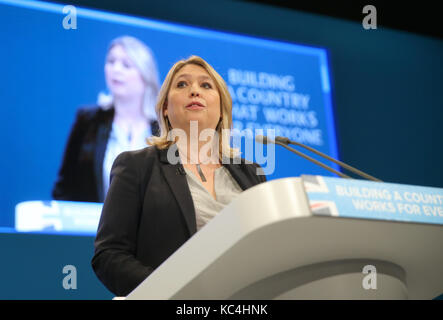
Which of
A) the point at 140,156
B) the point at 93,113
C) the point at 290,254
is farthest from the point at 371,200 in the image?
the point at 93,113

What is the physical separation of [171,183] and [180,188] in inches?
1.3

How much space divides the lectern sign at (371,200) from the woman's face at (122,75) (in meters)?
2.60

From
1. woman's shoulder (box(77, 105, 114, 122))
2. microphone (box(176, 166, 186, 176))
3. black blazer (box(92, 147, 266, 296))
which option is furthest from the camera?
woman's shoulder (box(77, 105, 114, 122))

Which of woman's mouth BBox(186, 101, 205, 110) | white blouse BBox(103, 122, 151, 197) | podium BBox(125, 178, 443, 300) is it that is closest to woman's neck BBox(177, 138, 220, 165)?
woman's mouth BBox(186, 101, 205, 110)

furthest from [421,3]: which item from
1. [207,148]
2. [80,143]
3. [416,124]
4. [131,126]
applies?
[207,148]

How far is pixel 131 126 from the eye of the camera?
343 cm

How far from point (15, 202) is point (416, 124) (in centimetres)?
302

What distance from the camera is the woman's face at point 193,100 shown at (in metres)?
1.87

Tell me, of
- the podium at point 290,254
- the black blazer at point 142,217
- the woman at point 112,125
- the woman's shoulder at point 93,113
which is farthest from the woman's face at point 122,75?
the podium at point 290,254

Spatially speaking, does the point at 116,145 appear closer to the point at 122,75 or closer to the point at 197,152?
the point at 122,75

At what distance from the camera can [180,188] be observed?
168cm

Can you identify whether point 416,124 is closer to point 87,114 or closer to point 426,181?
point 426,181

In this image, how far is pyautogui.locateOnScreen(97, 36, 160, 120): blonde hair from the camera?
3501 millimetres

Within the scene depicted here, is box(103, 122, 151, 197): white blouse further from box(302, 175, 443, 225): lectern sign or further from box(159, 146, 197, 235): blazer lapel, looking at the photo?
box(302, 175, 443, 225): lectern sign
